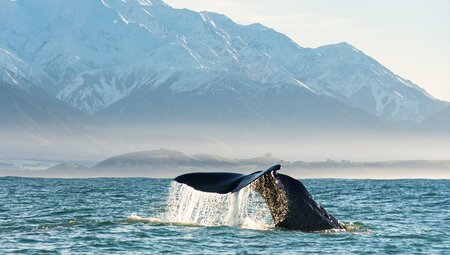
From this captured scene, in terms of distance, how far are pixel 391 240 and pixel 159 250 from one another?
6.05 m

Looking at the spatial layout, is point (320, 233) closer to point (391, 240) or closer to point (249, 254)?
point (391, 240)

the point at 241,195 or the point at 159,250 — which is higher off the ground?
the point at 241,195

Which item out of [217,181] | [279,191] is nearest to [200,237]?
[279,191]

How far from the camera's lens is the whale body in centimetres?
1762

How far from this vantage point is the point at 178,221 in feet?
82.3

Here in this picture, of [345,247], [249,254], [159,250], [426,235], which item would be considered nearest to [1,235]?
[159,250]

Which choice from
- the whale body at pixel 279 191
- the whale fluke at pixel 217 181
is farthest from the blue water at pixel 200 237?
the whale fluke at pixel 217 181

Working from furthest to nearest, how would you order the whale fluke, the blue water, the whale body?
the blue water → the whale body → the whale fluke

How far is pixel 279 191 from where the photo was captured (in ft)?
62.6

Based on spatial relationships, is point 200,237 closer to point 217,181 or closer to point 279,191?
point 279,191

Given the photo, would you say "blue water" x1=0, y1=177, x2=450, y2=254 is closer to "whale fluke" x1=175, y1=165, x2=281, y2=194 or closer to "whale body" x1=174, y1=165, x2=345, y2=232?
"whale body" x1=174, y1=165, x2=345, y2=232

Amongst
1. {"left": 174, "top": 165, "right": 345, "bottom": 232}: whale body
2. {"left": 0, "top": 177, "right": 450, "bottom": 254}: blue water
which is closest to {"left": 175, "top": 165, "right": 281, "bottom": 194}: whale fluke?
{"left": 174, "top": 165, "right": 345, "bottom": 232}: whale body

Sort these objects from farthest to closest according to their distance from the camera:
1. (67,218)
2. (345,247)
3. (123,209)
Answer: (123,209), (67,218), (345,247)

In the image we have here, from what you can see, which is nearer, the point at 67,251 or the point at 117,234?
the point at 67,251
